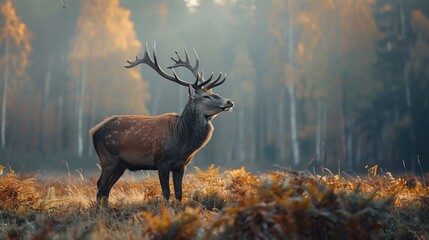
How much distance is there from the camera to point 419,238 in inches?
208

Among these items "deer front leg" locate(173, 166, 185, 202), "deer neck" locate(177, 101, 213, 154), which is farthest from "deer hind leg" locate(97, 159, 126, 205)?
"deer neck" locate(177, 101, 213, 154)

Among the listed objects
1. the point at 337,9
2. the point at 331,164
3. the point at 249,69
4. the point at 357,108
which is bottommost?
the point at 331,164

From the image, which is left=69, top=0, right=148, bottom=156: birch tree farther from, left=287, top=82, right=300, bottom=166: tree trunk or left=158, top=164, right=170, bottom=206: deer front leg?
left=158, top=164, right=170, bottom=206: deer front leg

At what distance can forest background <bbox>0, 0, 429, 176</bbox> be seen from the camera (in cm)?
2545

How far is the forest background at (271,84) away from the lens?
25.5 m

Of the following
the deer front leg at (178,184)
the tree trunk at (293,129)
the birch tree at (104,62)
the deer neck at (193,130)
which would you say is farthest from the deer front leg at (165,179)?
the birch tree at (104,62)

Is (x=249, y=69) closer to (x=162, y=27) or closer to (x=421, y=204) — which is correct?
(x=162, y=27)

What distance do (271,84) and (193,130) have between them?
73.9ft

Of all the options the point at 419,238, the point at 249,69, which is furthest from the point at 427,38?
the point at 419,238

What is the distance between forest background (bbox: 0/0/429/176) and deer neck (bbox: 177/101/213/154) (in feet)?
46.9

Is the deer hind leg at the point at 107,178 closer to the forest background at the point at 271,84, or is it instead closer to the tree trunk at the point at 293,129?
the forest background at the point at 271,84

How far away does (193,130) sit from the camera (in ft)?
26.8

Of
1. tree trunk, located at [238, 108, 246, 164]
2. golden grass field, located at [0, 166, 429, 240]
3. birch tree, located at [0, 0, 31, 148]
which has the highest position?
birch tree, located at [0, 0, 31, 148]

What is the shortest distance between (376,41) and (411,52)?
191 centimetres
